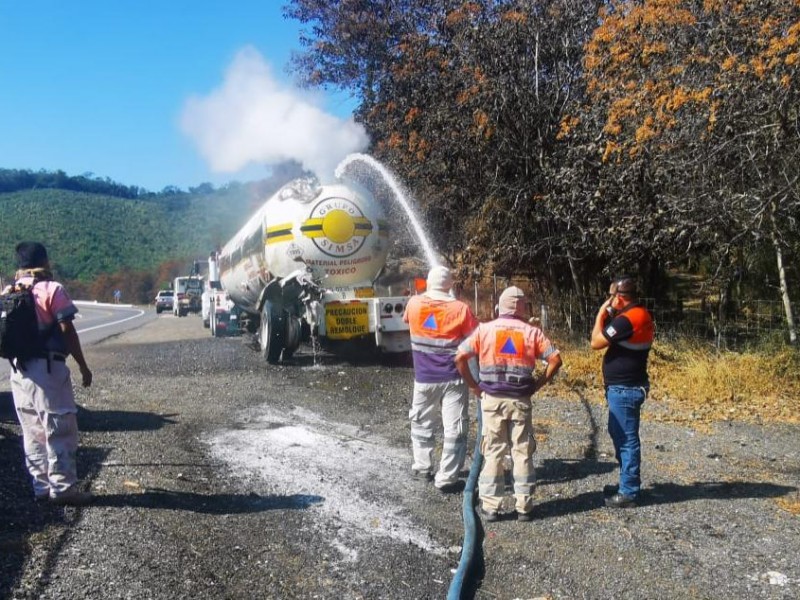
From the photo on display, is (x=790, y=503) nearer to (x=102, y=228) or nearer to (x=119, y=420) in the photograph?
(x=119, y=420)

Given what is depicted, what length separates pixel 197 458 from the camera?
21.0ft

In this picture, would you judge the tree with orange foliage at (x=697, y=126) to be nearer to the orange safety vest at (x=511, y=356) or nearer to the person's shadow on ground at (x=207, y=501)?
the orange safety vest at (x=511, y=356)

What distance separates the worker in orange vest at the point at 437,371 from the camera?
5680mm

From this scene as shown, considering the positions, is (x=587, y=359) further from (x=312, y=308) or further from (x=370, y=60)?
(x=370, y=60)

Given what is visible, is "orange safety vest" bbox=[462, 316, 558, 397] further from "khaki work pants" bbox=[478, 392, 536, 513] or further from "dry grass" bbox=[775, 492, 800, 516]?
"dry grass" bbox=[775, 492, 800, 516]

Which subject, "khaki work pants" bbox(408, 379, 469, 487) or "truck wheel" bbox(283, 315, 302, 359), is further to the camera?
"truck wheel" bbox(283, 315, 302, 359)

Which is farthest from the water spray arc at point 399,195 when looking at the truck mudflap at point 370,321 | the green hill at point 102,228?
the green hill at point 102,228

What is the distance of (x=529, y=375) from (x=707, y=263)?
37.1ft

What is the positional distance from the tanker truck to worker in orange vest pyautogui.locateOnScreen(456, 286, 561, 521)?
21.0ft

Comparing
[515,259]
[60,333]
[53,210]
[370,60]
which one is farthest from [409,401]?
[53,210]

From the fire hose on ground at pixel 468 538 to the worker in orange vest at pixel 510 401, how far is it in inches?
6.4

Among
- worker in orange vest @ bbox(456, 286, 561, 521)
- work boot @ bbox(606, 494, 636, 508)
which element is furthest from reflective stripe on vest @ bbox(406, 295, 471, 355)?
work boot @ bbox(606, 494, 636, 508)

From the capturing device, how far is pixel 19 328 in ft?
15.9

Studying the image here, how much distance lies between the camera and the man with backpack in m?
4.87
